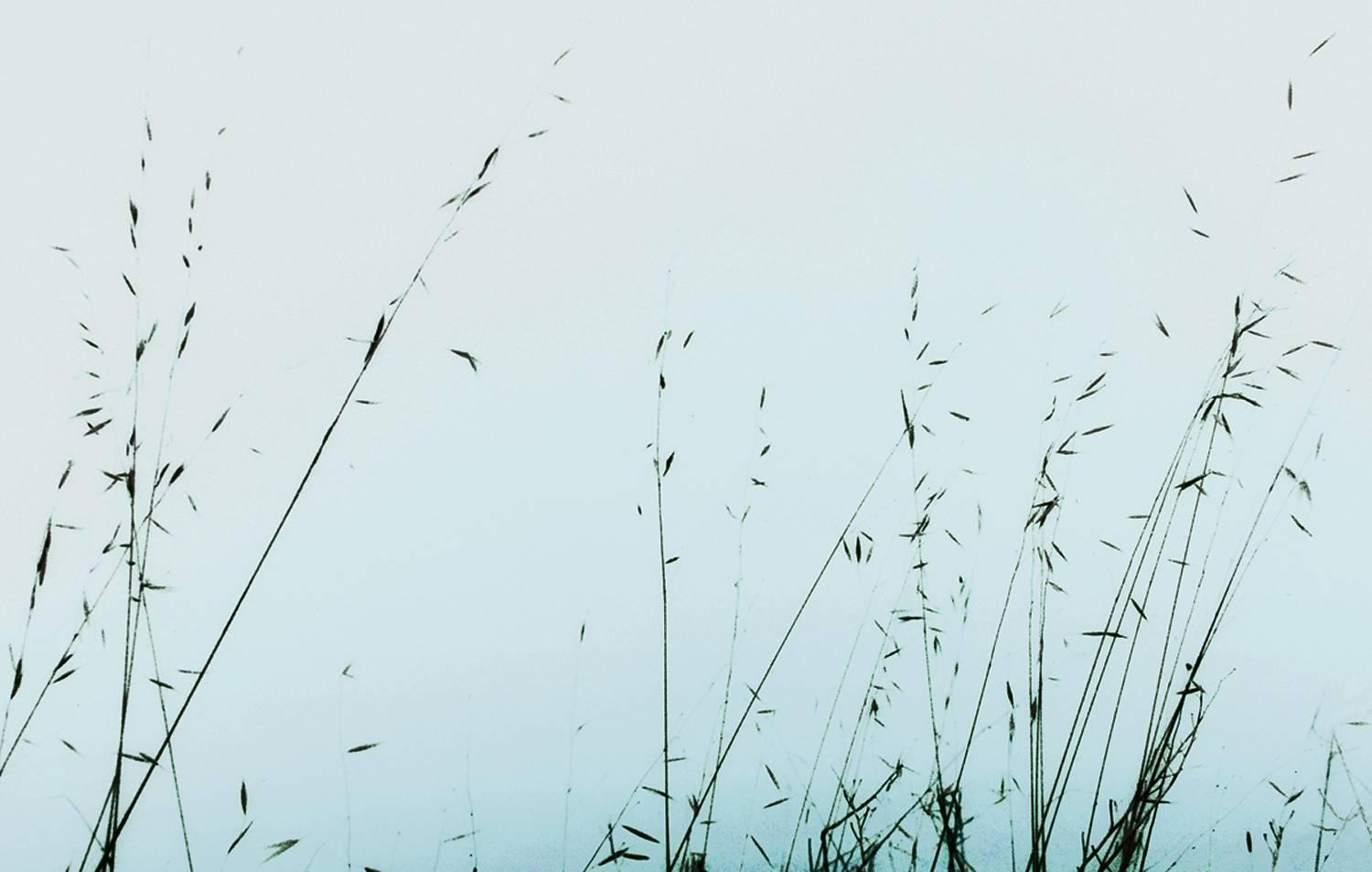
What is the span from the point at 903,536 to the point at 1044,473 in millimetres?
290

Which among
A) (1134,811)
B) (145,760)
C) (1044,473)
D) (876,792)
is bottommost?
(876,792)

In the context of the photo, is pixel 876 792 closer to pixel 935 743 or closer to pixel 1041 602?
pixel 935 743

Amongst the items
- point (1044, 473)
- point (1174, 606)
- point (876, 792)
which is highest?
point (1044, 473)

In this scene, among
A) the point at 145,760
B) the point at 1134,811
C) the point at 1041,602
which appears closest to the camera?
the point at 145,760

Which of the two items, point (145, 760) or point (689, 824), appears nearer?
point (145, 760)

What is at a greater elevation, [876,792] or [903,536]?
[903,536]

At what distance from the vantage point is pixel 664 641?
144 cm

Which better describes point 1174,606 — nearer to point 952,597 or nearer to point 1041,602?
point 1041,602

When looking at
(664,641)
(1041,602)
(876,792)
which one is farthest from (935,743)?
(664,641)

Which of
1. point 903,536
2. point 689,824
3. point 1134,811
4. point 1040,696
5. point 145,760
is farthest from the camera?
point 903,536

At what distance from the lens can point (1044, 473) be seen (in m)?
1.76

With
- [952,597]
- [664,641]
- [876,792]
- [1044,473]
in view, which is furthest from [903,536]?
[664,641]

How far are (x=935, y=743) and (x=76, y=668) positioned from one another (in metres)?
1.19

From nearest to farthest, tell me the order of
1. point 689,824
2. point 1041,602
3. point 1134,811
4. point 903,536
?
point 1134,811, point 689,824, point 1041,602, point 903,536
